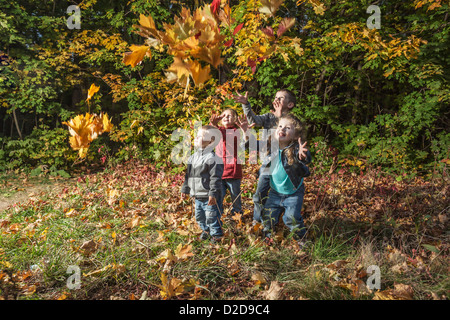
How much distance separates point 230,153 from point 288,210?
3.28 feet

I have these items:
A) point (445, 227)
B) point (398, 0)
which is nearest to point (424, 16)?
point (398, 0)

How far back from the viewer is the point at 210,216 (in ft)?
9.31

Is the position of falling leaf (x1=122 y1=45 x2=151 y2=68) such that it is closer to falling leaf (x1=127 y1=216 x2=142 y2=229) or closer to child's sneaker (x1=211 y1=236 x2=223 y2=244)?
child's sneaker (x1=211 y1=236 x2=223 y2=244)

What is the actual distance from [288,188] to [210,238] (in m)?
0.92

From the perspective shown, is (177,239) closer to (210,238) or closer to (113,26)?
(210,238)

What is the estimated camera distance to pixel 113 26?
23.9ft

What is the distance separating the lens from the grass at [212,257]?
2.19 metres

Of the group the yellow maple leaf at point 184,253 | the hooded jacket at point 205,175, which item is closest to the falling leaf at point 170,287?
the yellow maple leaf at point 184,253

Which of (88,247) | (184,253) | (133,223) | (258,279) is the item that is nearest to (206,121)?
(133,223)

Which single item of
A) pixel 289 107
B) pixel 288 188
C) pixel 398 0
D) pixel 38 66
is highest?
pixel 398 0

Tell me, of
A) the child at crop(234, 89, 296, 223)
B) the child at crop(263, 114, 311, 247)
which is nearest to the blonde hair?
the child at crop(263, 114, 311, 247)

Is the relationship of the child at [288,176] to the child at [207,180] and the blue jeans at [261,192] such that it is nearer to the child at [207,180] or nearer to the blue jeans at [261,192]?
the blue jeans at [261,192]

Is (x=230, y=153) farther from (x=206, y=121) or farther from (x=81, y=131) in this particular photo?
(x=206, y=121)

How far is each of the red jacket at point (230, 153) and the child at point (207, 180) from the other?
17.1 inches
